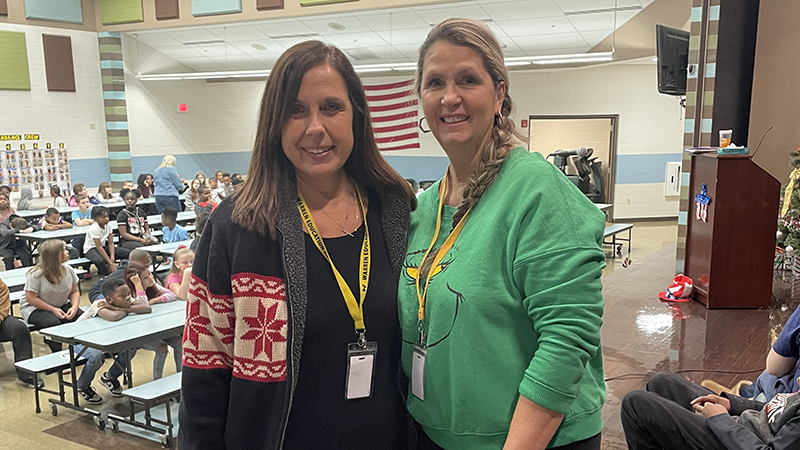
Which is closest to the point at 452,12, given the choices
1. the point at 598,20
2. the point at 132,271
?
the point at 598,20

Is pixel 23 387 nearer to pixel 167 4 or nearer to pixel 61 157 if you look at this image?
pixel 61 157

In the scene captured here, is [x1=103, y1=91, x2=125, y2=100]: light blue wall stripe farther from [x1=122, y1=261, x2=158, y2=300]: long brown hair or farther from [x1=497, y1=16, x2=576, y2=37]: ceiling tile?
[x1=122, y1=261, x2=158, y2=300]: long brown hair

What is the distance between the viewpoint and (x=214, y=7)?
10.8 m

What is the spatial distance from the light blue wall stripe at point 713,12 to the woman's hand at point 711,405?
4.58 meters

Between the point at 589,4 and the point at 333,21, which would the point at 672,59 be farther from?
the point at 333,21

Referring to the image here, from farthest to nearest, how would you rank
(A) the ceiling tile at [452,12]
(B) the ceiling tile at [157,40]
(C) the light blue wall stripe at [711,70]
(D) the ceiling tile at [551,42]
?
(B) the ceiling tile at [157,40] < (D) the ceiling tile at [551,42] < (A) the ceiling tile at [452,12] < (C) the light blue wall stripe at [711,70]

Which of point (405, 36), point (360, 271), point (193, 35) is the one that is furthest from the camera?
point (193, 35)

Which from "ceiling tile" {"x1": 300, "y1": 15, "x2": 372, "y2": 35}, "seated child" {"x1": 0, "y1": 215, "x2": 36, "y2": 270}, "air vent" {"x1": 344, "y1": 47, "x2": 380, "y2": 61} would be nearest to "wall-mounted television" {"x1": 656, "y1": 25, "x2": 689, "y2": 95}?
"ceiling tile" {"x1": 300, "y1": 15, "x2": 372, "y2": 35}

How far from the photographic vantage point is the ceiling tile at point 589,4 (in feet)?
27.4

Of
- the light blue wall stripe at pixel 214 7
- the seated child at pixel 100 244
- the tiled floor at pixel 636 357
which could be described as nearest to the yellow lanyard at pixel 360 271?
the tiled floor at pixel 636 357

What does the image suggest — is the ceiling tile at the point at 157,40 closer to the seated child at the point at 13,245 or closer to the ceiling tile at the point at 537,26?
the seated child at the point at 13,245

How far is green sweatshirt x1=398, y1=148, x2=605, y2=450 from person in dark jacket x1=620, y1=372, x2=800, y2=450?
121cm

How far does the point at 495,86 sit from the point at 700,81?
5.57 meters

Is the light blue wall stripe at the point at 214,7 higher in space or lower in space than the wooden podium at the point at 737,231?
higher
